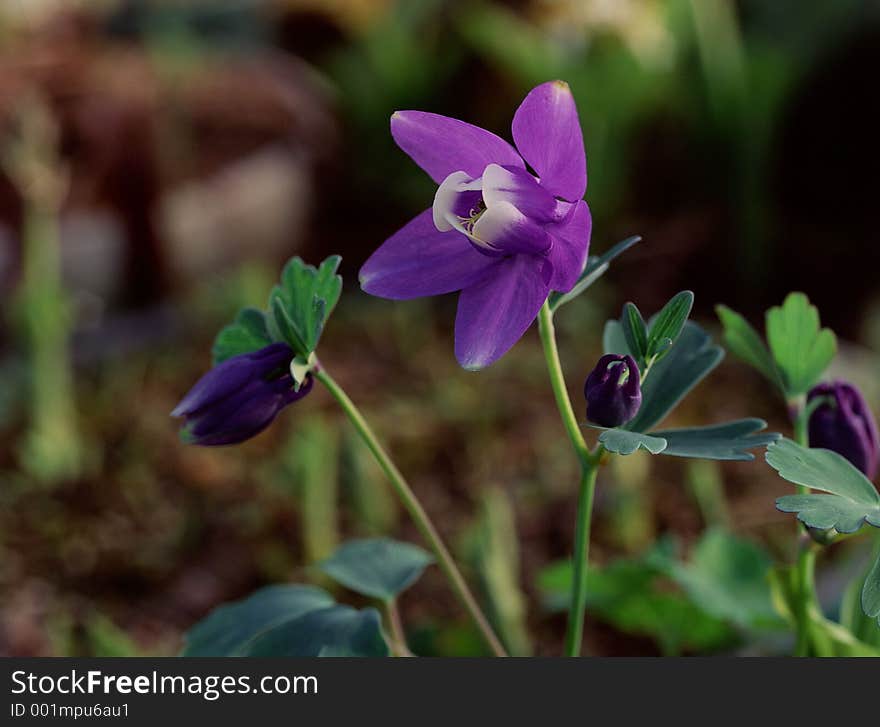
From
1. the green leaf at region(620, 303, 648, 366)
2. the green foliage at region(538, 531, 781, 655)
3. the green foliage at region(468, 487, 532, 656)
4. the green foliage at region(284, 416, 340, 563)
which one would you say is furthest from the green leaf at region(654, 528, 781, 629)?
the green foliage at region(284, 416, 340, 563)

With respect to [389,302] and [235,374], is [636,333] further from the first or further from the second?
[389,302]

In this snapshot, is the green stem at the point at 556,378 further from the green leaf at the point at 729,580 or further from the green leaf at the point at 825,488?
the green leaf at the point at 729,580

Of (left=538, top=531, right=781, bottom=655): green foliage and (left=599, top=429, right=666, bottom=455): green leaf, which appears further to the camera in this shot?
(left=538, top=531, right=781, bottom=655): green foliage

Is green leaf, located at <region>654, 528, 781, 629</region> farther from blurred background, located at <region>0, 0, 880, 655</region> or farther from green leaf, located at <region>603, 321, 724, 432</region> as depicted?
green leaf, located at <region>603, 321, 724, 432</region>

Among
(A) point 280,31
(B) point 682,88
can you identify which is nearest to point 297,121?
(B) point 682,88

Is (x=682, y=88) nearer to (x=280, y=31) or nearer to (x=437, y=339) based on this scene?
(x=437, y=339)

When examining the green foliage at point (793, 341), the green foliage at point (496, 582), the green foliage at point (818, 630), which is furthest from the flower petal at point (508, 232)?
the green foliage at point (496, 582)

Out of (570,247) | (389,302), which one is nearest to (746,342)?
(570,247)

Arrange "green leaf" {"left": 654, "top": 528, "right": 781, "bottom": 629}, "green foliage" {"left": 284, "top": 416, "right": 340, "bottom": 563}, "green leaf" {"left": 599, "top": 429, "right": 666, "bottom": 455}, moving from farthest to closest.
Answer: "green foliage" {"left": 284, "top": 416, "right": 340, "bottom": 563} < "green leaf" {"left": 654, "top": 528, "right": 781, "bottom": 629} < "green leaf" {"left": 599, "top": 429, "right": 666, "bottom": 455}
